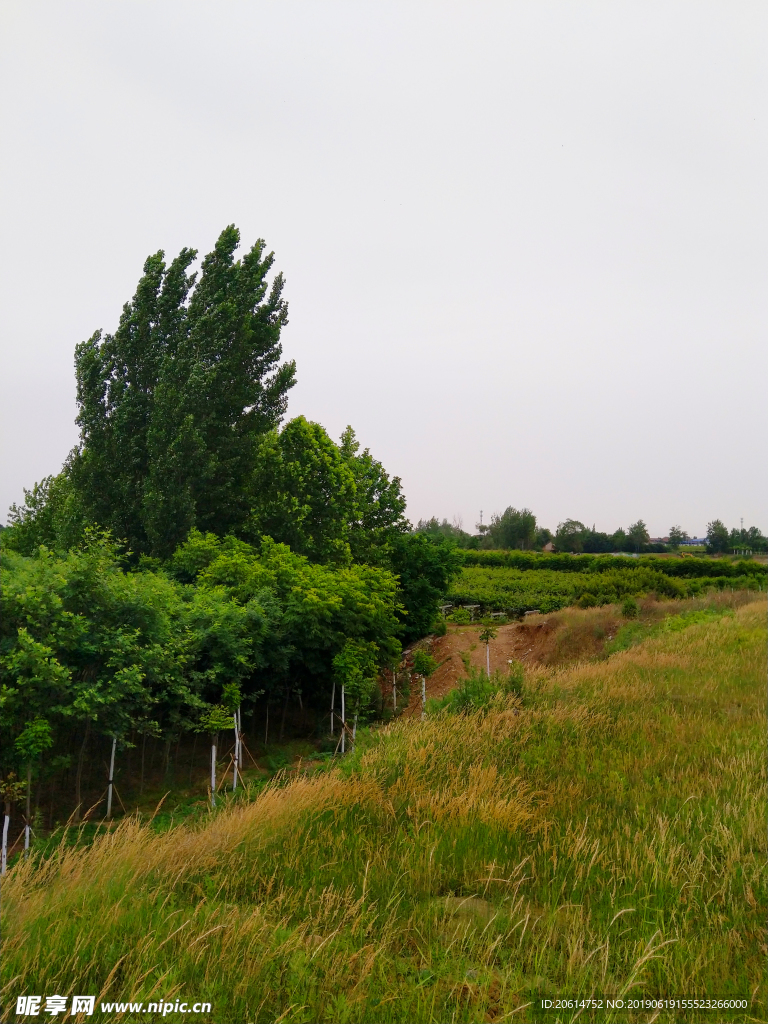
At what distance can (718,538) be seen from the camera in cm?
3734

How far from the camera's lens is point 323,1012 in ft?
9.78

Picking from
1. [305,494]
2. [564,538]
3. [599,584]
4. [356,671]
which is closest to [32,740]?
[356,671]

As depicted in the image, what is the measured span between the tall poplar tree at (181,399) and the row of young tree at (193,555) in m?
0.07

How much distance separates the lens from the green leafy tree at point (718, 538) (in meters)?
36.7

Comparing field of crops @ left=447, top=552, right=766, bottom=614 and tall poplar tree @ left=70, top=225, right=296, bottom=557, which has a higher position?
tall poplar tree @ left=70, top=225, right=296, bottom=557

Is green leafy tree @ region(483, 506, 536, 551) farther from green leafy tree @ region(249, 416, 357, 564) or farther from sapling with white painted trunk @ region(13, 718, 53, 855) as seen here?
sapling with white painted trunk @ region(13, 718, 53, 855)

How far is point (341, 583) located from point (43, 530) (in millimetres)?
14354

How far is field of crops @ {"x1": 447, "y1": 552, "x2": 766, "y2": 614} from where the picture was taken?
30297mm

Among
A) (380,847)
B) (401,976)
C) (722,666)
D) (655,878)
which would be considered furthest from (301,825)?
(722,666)

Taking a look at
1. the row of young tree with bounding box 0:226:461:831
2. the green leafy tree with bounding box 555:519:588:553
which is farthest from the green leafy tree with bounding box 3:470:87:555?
the green leafy tree with bounding box 555:519:588:553

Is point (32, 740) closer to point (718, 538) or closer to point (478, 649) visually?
point (478, 649)

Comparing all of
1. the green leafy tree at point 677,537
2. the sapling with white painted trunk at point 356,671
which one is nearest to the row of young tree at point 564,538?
the green leafy tree at point 677,537

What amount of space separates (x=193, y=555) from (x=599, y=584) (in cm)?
2192

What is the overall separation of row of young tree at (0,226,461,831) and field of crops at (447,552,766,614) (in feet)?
28.4
